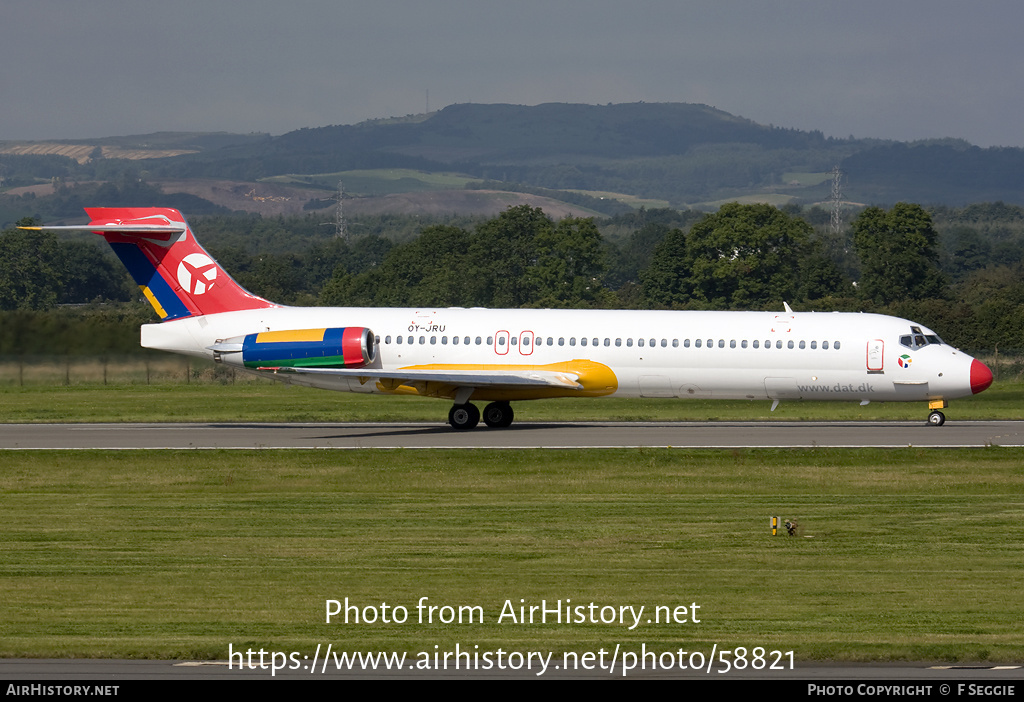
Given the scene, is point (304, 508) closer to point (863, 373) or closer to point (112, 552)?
point (112, 552)

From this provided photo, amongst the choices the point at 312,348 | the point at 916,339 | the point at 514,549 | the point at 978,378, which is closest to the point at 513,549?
the point at 514,549

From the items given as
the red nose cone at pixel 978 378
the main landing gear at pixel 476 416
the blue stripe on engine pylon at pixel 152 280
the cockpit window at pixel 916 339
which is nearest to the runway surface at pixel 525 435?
the main landing gear at pixel 476 416

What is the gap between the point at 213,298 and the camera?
128ft

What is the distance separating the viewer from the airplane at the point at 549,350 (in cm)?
3588

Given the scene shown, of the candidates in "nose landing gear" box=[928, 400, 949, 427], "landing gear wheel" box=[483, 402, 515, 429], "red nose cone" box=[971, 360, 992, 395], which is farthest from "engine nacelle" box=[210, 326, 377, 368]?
"red nose cone" box=[971, 360, 992, 395]

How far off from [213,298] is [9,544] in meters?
19.0

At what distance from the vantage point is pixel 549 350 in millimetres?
36781

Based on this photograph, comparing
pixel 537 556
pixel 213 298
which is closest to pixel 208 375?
pixel 213 298

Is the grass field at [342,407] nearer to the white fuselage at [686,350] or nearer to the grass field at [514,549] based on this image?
the white fuselage at [686,350]

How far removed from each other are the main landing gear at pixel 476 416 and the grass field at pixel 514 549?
6183 mm

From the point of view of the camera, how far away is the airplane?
3588 centimetres

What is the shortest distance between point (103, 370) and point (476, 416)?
19.3 meters

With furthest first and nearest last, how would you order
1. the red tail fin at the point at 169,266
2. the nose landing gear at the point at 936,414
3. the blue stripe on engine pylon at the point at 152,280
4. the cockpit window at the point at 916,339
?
the blue stripe on engine pylon at the point at 152,280 → the red tail fin at the point at 169,266 → the nose landing gear at the point at 936,414 → the cockpit window at the point at 916,339

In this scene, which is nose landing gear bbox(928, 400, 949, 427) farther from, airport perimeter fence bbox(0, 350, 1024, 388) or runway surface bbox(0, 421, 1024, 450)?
airport perimeter fence bbox(0, 350, 1024, 388)
